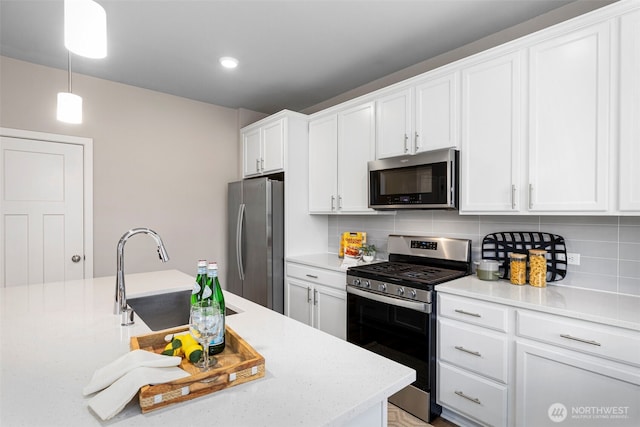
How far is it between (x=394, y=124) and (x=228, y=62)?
1482mm

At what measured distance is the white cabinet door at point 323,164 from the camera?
3.21m

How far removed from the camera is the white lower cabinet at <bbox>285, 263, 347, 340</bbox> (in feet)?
8.96

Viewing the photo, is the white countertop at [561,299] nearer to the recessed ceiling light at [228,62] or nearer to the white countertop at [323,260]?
the white countertop at [323,260]

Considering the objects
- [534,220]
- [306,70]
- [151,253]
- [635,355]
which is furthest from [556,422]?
[151,253]

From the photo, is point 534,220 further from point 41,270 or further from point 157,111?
point 41,270

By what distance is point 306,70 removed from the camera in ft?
9.91

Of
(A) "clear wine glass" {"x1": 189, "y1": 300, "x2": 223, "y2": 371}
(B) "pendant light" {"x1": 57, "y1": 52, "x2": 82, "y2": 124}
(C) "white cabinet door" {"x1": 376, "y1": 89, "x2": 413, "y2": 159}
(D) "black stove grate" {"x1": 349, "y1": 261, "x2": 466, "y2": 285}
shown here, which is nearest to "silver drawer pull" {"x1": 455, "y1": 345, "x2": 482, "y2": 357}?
(D) "black stove grate" {"x1": 349, "y1": 261, "x2": 466, "y2": 285}

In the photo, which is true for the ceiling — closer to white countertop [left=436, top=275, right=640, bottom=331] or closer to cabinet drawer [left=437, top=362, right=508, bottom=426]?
white countertop [left=436, top=275, right=640, bottom=331]

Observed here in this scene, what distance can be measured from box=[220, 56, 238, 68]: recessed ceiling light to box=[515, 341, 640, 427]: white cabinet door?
2.82 meters

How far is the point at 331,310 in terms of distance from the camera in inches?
111

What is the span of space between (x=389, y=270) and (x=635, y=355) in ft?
4.46

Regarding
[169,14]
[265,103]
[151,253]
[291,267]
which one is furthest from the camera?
[265,103]

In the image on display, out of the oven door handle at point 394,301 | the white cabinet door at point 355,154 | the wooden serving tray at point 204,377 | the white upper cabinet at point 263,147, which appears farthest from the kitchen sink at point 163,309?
the white upper cabinet at point 263,147

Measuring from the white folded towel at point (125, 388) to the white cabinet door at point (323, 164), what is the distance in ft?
8.10
